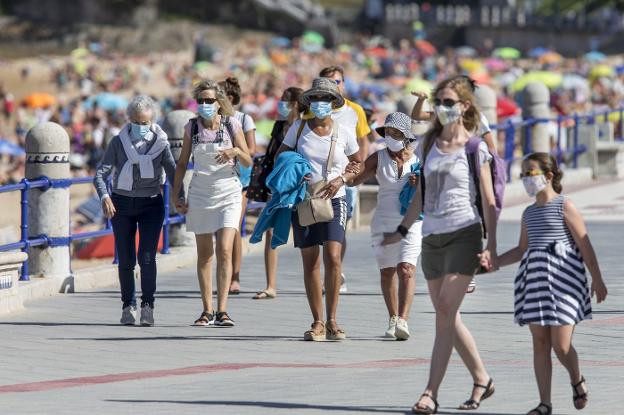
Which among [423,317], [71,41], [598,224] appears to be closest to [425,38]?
[71,41]

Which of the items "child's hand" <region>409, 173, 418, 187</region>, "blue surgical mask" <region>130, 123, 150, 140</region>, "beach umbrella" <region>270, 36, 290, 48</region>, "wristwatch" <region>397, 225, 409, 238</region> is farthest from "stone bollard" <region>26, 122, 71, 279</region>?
"beach umbrella" <region>270, 36, 290, 48</region>

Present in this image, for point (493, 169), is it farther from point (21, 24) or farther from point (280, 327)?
point (21, 24)

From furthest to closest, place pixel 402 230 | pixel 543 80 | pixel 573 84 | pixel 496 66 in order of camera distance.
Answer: pixel 496 66, pixel 573 84, pixel 543 80, pixel 402 230

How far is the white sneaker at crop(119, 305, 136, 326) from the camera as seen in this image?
10.7 meters

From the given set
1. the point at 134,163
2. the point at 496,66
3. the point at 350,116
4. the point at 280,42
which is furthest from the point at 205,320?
the point at 280,42

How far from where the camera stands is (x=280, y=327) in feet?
35.0

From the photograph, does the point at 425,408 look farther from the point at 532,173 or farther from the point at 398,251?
the point at 398,251

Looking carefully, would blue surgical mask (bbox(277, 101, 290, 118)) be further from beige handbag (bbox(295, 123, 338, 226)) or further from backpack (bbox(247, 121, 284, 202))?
beige handbag (bbox(295, 123, 338, 226))

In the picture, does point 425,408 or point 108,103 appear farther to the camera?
point 108,103

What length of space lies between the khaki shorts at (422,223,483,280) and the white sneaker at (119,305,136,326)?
3.76 meters

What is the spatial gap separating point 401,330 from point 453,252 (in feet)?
8.89

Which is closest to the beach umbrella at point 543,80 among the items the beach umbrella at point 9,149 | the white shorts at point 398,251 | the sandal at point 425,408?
the beach umbrella at point 9,149

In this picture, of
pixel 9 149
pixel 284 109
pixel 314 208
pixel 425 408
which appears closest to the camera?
pixel 425 408

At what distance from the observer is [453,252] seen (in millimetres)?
7301
